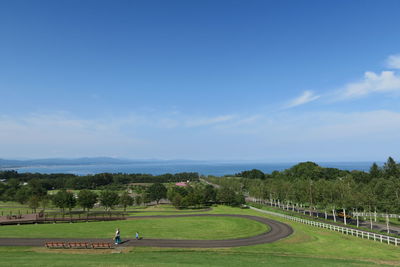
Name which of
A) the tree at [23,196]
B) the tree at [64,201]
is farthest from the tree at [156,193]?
the tree at [23,196]

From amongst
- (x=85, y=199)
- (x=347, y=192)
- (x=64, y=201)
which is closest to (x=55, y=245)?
(x=85, y=199)

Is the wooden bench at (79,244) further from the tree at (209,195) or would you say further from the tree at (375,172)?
the tree at (375,172)

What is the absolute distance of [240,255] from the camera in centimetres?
2762

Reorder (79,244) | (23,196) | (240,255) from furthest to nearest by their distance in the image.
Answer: (23,196)
(79,244)
(240,255)

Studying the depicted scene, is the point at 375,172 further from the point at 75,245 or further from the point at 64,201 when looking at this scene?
the point at 64,201

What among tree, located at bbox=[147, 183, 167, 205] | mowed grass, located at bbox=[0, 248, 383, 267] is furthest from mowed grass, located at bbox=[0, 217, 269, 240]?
tree, located at bbox=[147, 183, 167, 205]

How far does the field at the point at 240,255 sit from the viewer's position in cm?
2334

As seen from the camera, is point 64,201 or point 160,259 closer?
point 160,259

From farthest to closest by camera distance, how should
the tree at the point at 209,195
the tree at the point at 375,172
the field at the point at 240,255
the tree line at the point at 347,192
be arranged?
the tree at the point at 375,172, the tree at the point at 209,195, the tree line at the point at 347,192, the field at the point at 240,255

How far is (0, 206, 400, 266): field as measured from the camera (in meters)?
23.3

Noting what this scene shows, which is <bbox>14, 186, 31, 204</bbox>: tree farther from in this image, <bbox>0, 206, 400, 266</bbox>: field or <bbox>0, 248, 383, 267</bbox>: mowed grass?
<bbox>0, 248, 383, 267</bbox>: mowed grass

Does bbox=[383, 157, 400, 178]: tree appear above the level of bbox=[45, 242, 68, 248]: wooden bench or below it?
above

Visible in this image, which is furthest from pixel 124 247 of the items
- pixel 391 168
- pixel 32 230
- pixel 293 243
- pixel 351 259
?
pixel 391 168

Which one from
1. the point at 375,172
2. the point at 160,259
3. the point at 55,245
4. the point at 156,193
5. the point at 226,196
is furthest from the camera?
the point at 375,172
